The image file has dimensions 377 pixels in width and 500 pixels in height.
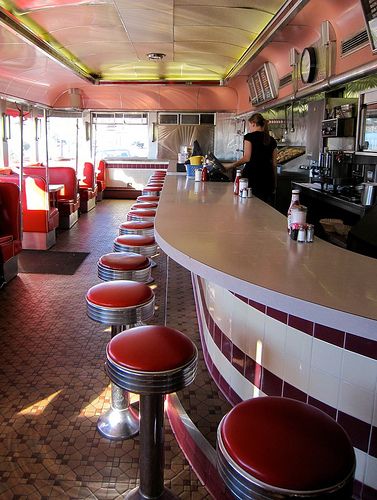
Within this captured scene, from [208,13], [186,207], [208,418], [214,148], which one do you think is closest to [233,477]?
[208,418]

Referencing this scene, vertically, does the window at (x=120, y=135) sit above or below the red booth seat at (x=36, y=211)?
above

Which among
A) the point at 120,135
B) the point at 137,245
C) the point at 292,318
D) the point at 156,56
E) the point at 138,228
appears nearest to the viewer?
the point at 292,318

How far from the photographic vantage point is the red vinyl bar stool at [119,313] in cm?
220

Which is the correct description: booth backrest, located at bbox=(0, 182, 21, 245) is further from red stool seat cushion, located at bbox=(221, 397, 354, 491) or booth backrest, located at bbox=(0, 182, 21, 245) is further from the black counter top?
red stool seat cushion, located at bbox=(221, 397, 354, 491)

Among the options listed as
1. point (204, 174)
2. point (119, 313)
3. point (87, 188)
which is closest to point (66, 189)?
point (87, 188)

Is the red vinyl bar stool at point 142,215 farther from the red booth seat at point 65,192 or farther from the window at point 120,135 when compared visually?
the window at point 120,135

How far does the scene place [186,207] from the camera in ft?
10.5

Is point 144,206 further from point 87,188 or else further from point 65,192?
point 87,188

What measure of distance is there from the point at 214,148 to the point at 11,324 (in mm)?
9322

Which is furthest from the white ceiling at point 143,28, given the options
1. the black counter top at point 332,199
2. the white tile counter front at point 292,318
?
the white tile counter front at point 292,318

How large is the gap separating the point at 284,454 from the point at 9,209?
15.2 ft

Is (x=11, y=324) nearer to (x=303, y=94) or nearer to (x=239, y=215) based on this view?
(x=239, y=215)

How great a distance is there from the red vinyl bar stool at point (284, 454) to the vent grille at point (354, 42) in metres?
4.05

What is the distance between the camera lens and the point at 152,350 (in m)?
1.67
